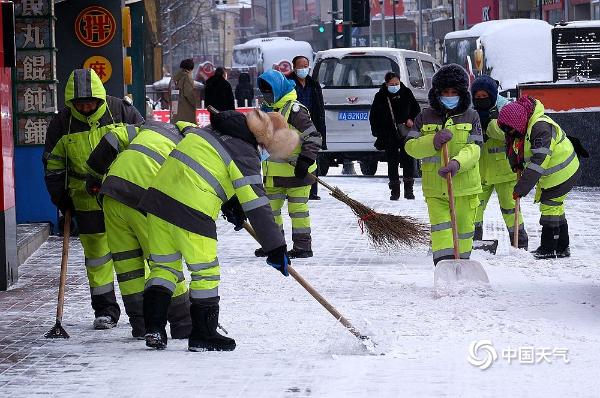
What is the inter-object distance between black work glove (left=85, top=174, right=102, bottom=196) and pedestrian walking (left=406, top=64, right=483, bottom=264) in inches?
110

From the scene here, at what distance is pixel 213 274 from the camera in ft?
25.3

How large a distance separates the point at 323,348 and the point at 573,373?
1.45m

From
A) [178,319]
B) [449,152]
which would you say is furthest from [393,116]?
[178,319]

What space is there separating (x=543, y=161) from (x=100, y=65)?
5852 mm

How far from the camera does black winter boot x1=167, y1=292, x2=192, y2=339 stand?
8391mm

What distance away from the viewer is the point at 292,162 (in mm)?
12406

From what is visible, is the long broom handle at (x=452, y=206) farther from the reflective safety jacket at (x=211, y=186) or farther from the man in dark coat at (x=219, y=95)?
the man in dark coat at (x=219, y=95)

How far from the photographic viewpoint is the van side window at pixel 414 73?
71.5ft

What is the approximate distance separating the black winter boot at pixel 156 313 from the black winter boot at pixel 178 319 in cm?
48

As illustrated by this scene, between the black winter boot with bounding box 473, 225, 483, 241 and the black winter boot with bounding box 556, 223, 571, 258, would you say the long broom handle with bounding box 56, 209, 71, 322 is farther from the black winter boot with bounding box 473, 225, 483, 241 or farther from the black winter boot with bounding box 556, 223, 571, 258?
the black winter boot with bounding box 473, 225, 483, 241

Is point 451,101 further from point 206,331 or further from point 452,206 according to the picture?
point 206,331

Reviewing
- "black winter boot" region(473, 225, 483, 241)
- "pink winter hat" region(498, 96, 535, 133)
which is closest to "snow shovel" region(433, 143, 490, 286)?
"pink winter hat" region(498, 96, 535, 133)

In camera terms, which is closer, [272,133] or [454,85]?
[272,133]

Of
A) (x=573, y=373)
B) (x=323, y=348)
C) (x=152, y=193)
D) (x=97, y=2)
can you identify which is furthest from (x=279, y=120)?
(x=97, y=2)
